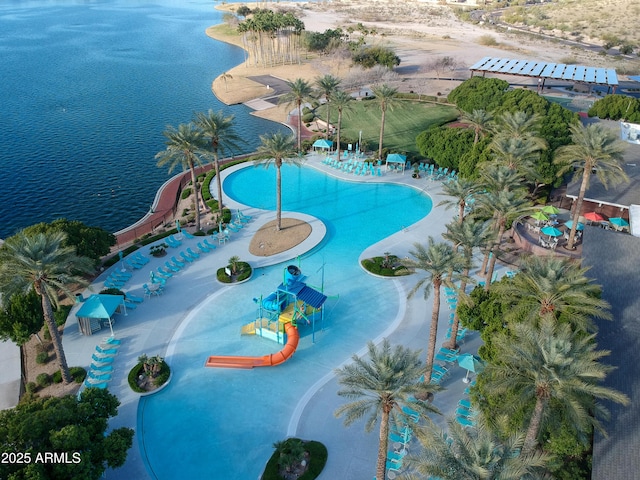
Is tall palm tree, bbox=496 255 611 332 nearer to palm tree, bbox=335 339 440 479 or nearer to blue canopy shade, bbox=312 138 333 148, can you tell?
palm tree, bbox=335 339 440 479

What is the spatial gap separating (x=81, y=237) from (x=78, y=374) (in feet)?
38.3

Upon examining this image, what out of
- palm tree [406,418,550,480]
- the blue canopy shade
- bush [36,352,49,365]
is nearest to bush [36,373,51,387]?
bush [36,352,49,365]

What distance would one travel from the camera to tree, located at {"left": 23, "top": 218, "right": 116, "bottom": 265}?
35.1 meters

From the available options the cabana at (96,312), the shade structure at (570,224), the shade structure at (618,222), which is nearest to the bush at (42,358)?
the cabana at (96,312)

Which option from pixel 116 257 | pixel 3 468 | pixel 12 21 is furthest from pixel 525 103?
pixel 12 21

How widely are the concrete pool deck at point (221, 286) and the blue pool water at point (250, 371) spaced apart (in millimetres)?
721

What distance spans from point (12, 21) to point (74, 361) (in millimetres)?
202083

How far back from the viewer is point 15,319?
29562mm

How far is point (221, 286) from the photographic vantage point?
37.6m

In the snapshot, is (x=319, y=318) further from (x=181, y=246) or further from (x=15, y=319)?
(x=15, y=319)

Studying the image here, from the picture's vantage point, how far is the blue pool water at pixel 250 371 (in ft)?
80.9

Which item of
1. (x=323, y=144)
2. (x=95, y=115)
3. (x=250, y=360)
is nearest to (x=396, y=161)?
(x=323, y=144)

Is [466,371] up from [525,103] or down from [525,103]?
down

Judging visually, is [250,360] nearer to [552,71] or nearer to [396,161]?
[396,161]
